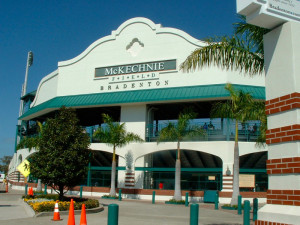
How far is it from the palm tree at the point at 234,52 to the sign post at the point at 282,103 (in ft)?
14.1

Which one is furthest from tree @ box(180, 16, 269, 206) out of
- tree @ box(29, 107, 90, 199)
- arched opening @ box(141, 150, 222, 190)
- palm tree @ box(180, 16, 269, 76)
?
arched opening @ box(141, 150, 222, 190)

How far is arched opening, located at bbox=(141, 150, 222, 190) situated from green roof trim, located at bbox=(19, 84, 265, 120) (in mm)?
5289

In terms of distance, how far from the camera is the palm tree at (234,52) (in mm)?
11904

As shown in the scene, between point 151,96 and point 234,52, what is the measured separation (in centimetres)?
2014

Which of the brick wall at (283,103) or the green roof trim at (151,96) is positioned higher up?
the green roof trim at (151,96)

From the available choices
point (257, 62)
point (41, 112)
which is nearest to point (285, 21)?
point (257, 62)

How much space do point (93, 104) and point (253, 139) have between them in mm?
13708

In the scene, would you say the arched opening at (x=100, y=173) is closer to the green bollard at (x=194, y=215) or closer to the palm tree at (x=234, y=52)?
the palm tree at (x=234, y=52)

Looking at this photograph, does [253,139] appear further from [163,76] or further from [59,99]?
[59,99]

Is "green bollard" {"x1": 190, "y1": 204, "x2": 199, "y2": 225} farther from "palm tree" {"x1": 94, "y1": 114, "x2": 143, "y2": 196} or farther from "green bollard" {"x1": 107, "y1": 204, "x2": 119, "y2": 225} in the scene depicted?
"palm tree" {"x1": 94, "y1": 114, "x2": 143, "y2": 196}

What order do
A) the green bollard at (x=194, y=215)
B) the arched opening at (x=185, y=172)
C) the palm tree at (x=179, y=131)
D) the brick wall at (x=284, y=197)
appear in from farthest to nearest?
the arched opening at (x=185, y=172), the palm tree at (x=179, y=131), the green bollard at (x=194, y=215), the brick wall at (x=284, y=197)

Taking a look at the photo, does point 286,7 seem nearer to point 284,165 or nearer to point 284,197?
point 284,165

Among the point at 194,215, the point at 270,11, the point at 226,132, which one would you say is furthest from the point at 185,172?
the point at 270,11

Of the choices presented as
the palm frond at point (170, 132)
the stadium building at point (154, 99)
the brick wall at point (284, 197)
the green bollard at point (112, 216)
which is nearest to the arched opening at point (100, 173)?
the stadium building at point (154, 99)
